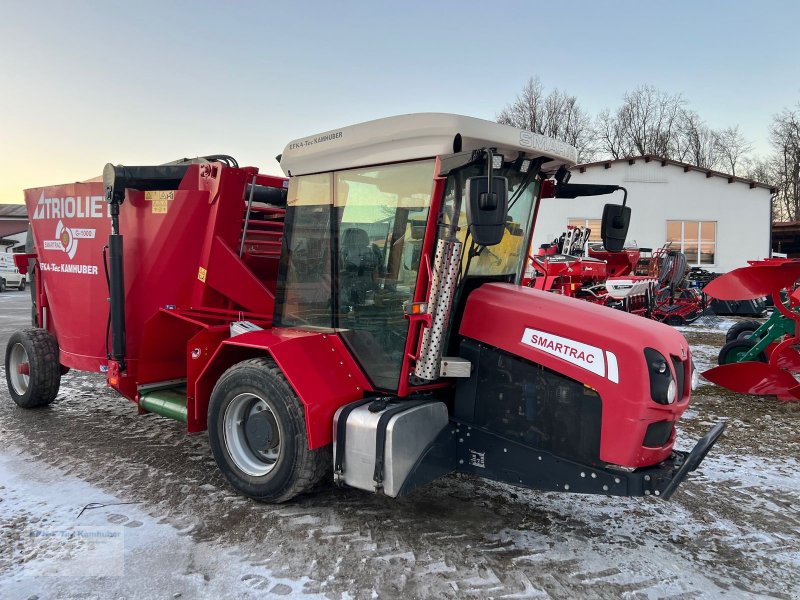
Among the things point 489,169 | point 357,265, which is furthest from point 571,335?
point 357,265

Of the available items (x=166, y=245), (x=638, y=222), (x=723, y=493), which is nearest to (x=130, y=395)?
(x=166, y=245)

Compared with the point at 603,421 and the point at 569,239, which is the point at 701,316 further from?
the point at 603,421

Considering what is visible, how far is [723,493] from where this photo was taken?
408 centimetres

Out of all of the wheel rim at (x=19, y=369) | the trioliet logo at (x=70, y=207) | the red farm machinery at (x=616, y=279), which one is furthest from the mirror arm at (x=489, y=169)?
the red farm machinery at (x=616, y=279)

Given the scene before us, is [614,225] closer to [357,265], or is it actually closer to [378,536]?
[357,265]

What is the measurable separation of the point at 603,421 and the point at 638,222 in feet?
64.2

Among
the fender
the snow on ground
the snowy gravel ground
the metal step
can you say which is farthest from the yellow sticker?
the snow on ground

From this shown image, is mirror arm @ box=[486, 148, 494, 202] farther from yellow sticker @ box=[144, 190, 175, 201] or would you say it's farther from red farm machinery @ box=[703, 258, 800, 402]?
red farm machinery @ box=[703, 258, 800, 402]

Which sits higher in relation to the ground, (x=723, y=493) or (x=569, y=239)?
(x=569, y=239)

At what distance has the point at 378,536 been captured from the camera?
3.37 m

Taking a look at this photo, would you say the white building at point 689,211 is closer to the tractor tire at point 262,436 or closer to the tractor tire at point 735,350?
the tractor tire at point 735,350

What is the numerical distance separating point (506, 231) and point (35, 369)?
192 inches

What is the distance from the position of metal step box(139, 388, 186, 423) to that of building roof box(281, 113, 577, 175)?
205 cm

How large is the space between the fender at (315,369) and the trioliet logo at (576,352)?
1.04 meters
